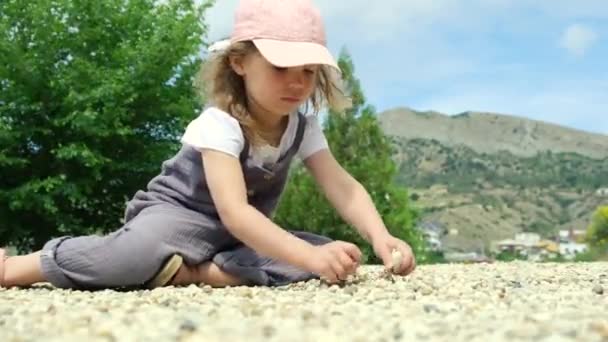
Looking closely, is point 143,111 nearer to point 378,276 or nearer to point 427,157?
point 378,276

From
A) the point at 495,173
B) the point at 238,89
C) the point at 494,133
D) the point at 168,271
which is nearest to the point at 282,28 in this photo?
the point at 238,89

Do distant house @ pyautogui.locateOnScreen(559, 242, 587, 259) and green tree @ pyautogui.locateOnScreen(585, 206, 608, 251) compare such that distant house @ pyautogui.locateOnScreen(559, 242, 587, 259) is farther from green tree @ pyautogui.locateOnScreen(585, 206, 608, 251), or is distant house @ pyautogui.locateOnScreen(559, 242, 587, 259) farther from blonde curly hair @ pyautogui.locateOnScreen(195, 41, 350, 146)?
blonde curly hair @ pyautogui.locateOnScreen(195, 41, 350, 146)

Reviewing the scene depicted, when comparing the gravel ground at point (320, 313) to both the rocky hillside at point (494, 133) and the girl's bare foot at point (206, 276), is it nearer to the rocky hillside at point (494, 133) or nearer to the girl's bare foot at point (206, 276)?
the girl's bare foot at point (206, 276)

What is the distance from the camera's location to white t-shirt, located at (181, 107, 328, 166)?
407 centimetres

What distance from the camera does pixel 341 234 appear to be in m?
14.9

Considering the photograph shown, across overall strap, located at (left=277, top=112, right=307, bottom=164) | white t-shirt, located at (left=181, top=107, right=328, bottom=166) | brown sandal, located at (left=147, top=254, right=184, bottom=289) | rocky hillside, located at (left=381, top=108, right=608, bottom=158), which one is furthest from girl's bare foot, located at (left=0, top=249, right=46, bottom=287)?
rocky hillside, located at (left=381, top=108, right=608, bottom=158)

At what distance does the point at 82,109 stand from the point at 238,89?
12.3 metres

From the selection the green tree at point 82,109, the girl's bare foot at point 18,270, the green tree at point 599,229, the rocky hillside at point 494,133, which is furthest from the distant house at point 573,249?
the rocky hillside at point 494,133

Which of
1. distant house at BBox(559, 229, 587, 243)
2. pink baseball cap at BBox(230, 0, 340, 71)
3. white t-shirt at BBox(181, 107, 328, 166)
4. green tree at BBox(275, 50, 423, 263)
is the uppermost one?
pink baseball cap at BBox(230, 0, 340, 71)

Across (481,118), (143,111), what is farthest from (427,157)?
(143,111)

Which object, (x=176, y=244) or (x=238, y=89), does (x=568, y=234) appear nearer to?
(x=238, y=89)

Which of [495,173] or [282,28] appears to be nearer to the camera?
[282,28]

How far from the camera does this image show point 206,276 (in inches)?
172

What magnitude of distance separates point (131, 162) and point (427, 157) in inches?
3122
